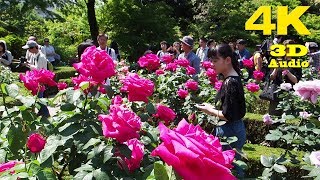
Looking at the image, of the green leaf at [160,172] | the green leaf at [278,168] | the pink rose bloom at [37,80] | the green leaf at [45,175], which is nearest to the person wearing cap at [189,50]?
the pink rose bloom at [37,80]

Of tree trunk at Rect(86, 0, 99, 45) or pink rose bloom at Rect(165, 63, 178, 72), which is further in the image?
tree trunk at Rect(86, 0, 99, 45)

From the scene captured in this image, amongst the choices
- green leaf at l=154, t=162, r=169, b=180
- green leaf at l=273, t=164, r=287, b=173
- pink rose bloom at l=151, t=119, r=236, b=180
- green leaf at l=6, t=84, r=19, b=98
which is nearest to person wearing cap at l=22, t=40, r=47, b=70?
green leaf at l=6, t=84, r=19, b=98

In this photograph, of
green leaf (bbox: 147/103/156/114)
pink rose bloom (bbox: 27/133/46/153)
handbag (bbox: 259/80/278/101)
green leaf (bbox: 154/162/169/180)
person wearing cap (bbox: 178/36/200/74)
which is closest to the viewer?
green leaf (bbox: 154/162/169/180)

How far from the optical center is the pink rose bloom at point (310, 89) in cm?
221

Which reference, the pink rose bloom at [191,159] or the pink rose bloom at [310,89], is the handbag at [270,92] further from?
the pink rose bloom at [191,159]

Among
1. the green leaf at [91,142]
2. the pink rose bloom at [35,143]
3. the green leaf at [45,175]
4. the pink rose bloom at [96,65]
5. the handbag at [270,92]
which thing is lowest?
the handbag at [270,92]

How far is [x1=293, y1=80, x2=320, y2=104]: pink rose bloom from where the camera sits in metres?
2.21

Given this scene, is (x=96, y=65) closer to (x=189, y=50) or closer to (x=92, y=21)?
(x=189, y=50)

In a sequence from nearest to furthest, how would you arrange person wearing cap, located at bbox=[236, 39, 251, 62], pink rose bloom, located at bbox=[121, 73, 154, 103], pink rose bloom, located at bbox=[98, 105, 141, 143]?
pink rose bloom, located at bbox=[98, 105, 141, 143]
pink rose bloom, located at bbox=[121, 73, 154, 103]
person wearing cap, located at bbox=[236, 39, 251, 62]

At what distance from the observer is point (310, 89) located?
2225 mm

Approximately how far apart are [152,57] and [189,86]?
464 millimetres

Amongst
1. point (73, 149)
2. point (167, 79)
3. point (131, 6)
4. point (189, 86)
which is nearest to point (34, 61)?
point (167, 79)

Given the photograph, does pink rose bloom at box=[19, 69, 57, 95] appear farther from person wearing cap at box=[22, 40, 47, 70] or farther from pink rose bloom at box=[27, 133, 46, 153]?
person wearing cap at box=[22, 40, 47, 70]

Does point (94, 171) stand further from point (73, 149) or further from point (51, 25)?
point (51, 25)
